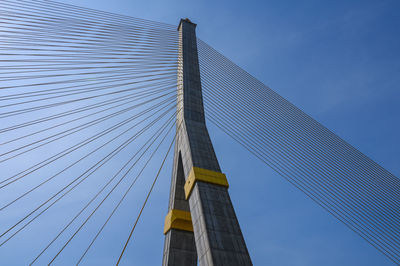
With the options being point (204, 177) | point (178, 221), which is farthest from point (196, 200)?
point (178, 221)

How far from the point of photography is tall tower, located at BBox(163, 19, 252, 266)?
A: 29.7 ft

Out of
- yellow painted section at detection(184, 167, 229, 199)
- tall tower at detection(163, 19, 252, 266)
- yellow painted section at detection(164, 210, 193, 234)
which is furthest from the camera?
yellow painted section at detection(164, 210, 193, 234)

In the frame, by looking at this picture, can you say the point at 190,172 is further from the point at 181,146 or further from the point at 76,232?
the point at 76,232

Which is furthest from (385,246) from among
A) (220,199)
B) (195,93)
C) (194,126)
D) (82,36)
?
(82,36)

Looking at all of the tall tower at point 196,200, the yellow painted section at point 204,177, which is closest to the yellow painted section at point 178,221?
the tall tower at point 196,200

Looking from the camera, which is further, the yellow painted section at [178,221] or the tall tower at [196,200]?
the yellow painted section at [178,221]

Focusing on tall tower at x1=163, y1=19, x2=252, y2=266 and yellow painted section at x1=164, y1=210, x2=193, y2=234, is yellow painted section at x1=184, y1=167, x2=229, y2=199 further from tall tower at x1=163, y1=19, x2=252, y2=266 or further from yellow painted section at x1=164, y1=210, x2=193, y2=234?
yellow painted section at x1=164, y1=210, x2=193, y2=234

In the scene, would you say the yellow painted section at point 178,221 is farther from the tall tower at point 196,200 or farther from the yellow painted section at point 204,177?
the yellow painted section at point 204,177

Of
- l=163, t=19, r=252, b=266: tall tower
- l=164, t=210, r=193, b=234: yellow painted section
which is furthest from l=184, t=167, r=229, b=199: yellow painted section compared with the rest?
l=164, t=210, r=193, b=234: yellow painted section

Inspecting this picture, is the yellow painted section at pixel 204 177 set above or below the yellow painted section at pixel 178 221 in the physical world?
below

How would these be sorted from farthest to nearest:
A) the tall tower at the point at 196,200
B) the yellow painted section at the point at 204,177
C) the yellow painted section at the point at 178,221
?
the yellow painted section at the point at 178,221 < the yellow painted section at the point at 204,177 < the tall tower at the point at 196,200

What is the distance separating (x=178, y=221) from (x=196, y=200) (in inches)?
104

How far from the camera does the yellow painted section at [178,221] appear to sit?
493 inches

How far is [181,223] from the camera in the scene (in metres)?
12.6
